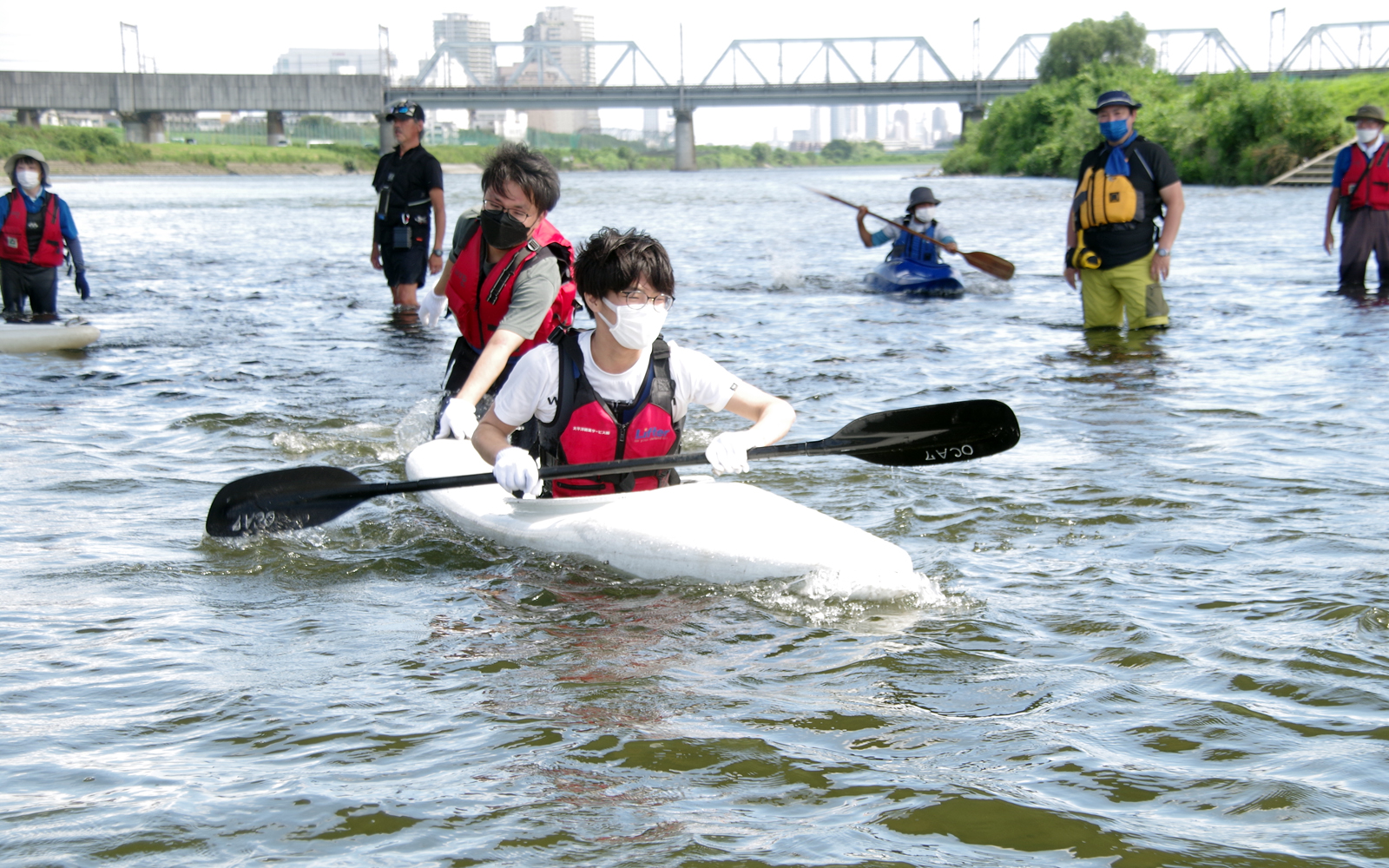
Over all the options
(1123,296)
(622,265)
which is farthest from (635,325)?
(1123,296)

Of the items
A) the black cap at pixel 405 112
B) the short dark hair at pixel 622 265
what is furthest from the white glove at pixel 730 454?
the black cap at pixel 405 112

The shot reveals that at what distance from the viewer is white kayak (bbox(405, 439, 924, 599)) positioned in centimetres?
391

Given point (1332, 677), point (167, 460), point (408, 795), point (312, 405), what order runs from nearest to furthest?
point (408, 795), point (1332, 677), point (167, 460), point (312, 405)

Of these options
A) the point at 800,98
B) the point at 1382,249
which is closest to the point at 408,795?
the point at 1382,249

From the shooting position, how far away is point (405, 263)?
978cm

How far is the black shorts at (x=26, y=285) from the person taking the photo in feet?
31.5

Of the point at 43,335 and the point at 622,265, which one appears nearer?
the point at 622,265

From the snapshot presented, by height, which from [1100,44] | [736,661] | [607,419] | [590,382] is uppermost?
[1100,44]

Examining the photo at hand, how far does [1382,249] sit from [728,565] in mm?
9492

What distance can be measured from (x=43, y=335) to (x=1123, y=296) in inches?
314

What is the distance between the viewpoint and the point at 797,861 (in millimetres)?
2393

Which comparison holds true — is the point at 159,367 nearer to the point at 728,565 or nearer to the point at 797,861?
the point at 728,565

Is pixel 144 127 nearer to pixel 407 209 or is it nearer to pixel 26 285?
pixel 26 285

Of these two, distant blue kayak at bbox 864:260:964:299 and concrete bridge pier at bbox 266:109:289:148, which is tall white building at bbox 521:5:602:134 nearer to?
concrete bridge pier at bbox 266:109:289:148
